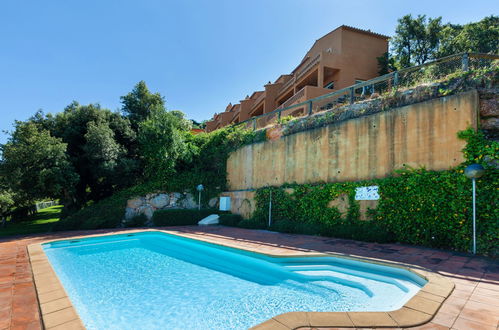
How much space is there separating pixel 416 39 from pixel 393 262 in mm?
22837

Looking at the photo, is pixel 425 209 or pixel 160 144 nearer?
pixel 425 209

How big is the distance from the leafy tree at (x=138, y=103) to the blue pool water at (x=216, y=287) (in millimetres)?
11628

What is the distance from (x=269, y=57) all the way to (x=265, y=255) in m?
12.4

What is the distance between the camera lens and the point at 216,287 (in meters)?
4.61

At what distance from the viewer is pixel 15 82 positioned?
1000 centimetres

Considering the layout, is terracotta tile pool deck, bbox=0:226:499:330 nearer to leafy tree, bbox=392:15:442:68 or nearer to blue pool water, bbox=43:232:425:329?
blue pool water, bbox=43:232:425:329

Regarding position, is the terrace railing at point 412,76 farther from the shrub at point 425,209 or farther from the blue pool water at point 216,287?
the blue pool water at point 216,287

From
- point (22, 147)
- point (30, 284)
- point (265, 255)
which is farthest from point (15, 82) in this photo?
point (265, 255)

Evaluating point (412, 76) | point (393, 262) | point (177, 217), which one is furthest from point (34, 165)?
point (412, 76)

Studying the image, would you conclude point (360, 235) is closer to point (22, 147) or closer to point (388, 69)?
point (22, 147)

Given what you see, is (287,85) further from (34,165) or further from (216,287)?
(216,287)

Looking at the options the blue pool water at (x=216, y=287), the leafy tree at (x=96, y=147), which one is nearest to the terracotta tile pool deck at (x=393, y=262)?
the blue pool water at (x=216, y=287)

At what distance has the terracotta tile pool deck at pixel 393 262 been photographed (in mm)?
2676

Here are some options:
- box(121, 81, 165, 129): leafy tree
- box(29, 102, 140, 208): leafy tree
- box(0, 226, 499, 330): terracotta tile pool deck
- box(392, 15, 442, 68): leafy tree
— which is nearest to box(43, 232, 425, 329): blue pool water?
box(0, 226, 499, 330): terracotta tile pool deck
